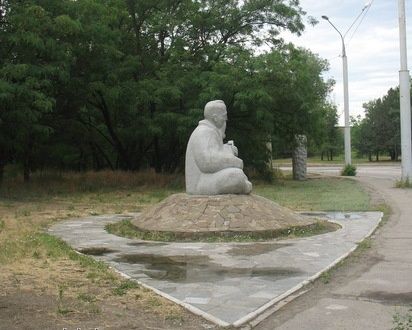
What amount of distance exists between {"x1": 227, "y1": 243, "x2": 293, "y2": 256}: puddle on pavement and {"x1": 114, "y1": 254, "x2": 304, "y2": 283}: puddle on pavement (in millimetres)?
680

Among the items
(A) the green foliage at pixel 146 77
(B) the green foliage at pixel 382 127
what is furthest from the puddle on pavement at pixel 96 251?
(B) the green foliage at pixel 382 127

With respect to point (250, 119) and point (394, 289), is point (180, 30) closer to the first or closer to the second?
point (250, 119)

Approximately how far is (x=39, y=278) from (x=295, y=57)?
73.2 ft

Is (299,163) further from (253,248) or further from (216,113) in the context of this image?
(253,248)

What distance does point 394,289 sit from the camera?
7129 millimetres

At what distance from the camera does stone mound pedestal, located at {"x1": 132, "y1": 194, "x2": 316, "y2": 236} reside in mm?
11438

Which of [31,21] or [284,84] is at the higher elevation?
[31,21]

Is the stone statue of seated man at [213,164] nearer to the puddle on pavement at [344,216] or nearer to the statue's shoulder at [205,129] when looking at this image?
the statue's shoulder at [205,129]

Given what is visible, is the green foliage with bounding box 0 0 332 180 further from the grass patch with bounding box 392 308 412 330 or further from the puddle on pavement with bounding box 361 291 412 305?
the grass patch with bounding box 392 308 412 330

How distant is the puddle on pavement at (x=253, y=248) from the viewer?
9703 millimetres

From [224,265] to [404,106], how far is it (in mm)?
17407

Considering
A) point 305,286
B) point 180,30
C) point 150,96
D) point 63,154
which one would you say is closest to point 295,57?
point 180,30

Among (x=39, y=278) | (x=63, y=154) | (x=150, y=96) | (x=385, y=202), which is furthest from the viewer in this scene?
(x=63, y=154)

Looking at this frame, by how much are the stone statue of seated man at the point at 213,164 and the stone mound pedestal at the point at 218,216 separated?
287 mm
